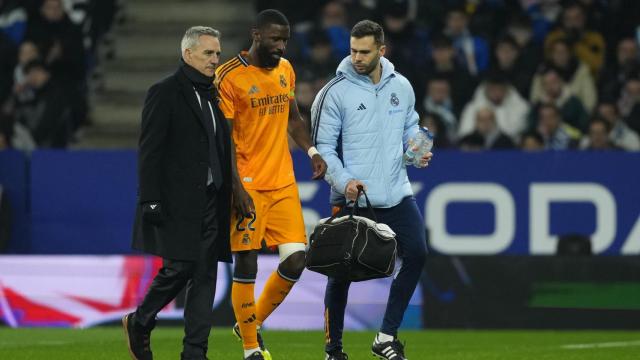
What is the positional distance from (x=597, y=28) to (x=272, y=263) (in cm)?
612

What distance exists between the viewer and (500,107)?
17.5 m

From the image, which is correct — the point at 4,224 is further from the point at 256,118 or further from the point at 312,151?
the point at 312,151

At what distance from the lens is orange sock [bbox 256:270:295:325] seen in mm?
10109

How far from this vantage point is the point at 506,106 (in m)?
17.5

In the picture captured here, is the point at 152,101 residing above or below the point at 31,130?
above

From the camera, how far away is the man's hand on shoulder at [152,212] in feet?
29.4

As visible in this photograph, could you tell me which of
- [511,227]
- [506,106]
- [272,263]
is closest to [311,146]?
[272,263]

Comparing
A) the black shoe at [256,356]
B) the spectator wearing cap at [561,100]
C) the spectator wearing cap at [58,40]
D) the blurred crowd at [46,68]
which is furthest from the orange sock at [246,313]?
the spectator wearing cap at [58,40]

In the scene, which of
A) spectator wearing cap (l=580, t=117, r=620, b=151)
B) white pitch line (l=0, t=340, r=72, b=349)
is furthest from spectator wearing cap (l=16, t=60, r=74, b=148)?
spectator wearing cap (l=580, t=117, r=620, b=151)

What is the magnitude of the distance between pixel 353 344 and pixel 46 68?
8481mm

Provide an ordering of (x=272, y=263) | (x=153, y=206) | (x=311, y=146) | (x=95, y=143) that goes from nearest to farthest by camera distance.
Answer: (x=153, y=206), (x=311, y=146), (x=272, y=263), (x=95, y=143)

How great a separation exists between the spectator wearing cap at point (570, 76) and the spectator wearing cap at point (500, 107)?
0.26 m

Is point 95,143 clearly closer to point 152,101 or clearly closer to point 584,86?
point 584,86

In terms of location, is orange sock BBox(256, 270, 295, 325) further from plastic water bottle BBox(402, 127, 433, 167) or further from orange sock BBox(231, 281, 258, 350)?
plastic water bottle BBox(402, 127, 433, 167)
